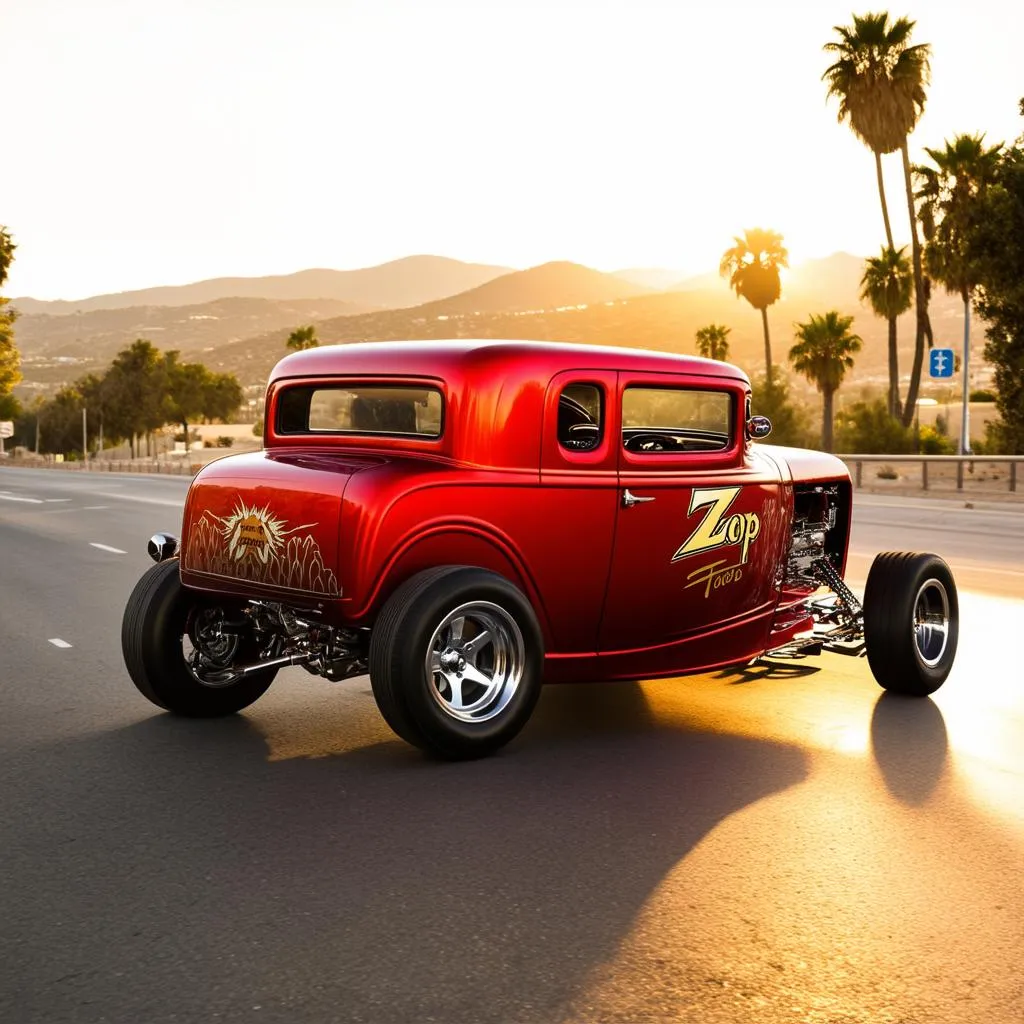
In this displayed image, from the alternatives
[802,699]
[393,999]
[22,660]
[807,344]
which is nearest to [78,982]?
[393,999]

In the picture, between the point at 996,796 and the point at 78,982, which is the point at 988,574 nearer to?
the point at 996,796

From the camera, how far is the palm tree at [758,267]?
80.8m

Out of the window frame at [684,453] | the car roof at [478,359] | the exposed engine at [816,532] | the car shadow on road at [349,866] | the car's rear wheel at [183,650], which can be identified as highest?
the car roof at [478,359]

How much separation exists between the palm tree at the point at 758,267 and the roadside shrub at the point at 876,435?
110 feet

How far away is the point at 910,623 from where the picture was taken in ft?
25.6

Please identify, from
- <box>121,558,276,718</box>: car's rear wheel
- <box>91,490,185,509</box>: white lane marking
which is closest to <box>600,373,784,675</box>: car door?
<box>121,558,276,718</box>: car's rear wheel

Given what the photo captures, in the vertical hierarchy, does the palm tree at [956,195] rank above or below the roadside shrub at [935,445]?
above

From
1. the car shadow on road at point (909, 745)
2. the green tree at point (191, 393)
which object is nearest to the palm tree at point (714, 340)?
the car shadow on road at point (909, 745)

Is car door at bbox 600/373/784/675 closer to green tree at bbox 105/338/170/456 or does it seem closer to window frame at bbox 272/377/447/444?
window frame at bbox 272/377/447/444

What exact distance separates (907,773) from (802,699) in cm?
171

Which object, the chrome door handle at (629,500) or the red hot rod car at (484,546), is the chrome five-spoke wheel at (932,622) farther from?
the chrome door handle at (629,500)

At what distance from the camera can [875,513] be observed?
82.9 ft

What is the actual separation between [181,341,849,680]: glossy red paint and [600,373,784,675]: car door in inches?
0.4

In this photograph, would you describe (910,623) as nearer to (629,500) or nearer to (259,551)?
(629,500)
